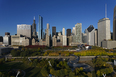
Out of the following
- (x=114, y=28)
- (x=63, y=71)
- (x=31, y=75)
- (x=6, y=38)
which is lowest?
(x=31, y=75)

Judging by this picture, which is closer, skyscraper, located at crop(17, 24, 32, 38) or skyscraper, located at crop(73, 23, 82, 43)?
skyscraper, located at crop(73, 23, 82, 43)

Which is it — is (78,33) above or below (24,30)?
below

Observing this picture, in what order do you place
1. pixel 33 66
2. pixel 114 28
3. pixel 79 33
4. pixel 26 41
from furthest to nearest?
pixel 79 33 < pixel 114 28 < pixel 26 41 < pixel 33 66

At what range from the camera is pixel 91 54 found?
45.3m

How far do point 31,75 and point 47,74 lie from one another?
4645 mm

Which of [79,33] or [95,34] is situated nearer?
[95,34]

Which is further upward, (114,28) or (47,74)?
(114,28)

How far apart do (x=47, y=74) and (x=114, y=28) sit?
491 ft

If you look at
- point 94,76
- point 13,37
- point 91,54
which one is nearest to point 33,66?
point 94,76

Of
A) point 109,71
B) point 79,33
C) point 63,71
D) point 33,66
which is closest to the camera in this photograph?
point 63,71

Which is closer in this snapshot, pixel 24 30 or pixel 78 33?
pixel 78 33

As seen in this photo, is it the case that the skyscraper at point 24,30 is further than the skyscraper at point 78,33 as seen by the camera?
Yes

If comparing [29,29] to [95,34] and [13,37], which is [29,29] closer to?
[13,37]

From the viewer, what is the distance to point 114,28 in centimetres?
13725
